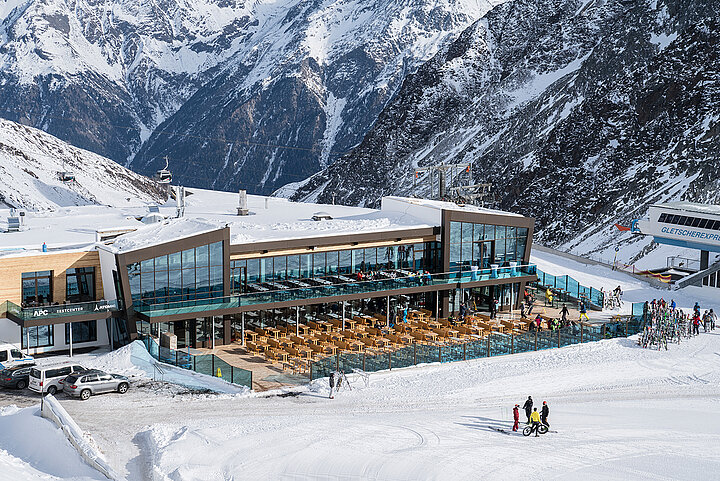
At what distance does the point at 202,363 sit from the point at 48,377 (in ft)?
21.7

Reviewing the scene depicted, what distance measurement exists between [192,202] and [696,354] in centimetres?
3514

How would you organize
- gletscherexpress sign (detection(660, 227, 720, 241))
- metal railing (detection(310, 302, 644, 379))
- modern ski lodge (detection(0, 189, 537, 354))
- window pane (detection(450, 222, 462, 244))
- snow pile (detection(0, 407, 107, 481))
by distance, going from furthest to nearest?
gletscherexpress sign (detection(660, 227, 720, 241)) → window pane (detection(450, 222, 462, 244)) → modern ski lodge (detection(0, 189, 537, 354)) → metal railing (detection(310, 302, 644, 379)) → snow pile (detection(0, 407, 107, 481))

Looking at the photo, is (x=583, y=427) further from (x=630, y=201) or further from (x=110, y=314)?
(x=630, y=201)

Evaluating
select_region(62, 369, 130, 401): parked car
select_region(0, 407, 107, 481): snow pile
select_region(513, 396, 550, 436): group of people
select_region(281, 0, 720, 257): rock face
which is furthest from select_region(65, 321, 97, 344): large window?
select_region(281, 0, 720, 257): rock face

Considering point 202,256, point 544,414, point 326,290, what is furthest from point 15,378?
Result: point 544,414

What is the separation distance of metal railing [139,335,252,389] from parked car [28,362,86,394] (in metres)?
4.90

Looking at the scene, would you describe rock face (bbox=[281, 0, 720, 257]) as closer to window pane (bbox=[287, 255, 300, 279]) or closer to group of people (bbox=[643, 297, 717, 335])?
group of people (bbox=[643, 297, 717, 335])

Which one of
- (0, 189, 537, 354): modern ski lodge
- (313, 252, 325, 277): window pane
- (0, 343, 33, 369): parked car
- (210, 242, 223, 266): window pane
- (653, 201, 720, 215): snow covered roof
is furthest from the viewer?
(653, 201, 720, 215): snow covered roof

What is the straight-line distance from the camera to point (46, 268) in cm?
4338

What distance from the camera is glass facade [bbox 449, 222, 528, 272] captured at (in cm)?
5350

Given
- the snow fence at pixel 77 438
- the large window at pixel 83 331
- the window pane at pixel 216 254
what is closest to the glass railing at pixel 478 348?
the window pane at pixel 216 254

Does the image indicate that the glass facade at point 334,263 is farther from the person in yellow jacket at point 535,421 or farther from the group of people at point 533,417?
the person in yellow jacket at point 535,421

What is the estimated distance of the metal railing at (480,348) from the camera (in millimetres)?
41688

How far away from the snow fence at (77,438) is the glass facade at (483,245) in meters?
26.6
